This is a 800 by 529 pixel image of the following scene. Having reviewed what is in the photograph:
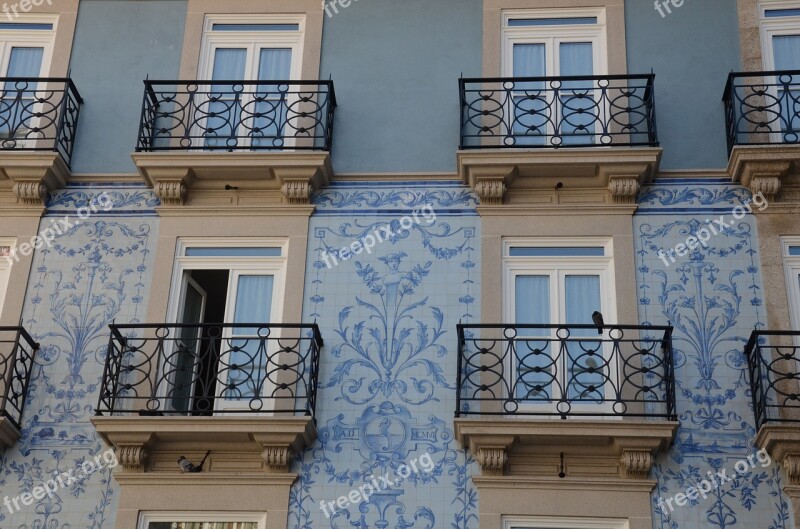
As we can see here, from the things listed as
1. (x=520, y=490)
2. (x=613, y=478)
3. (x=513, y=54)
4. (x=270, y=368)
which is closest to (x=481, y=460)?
(x=520, y=490)

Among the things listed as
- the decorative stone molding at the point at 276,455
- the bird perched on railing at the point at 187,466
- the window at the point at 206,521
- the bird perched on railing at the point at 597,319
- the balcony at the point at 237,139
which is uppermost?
the balcony at the point at 237,139

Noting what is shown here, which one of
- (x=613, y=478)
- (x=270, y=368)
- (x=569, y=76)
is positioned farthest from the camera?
(x=569, y=76)

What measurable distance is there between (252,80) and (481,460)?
515 centimetres

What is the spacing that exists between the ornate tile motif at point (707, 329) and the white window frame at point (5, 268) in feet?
22.1

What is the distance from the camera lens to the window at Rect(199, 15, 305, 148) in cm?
1537

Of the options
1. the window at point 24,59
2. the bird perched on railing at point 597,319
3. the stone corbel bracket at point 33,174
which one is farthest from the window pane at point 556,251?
the window at point 24,59

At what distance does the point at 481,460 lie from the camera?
Answer: 13039 mm

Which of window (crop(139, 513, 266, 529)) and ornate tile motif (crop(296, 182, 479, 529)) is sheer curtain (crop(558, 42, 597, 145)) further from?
window (crop(139, 513, 266, 529))

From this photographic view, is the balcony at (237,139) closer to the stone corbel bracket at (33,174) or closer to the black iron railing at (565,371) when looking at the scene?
the stone corbel bracket at (33,174)

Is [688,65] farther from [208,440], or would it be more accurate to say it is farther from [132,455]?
[132,455]

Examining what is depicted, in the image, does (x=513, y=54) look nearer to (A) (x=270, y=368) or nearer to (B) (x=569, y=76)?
(B) (x=569, y=76)

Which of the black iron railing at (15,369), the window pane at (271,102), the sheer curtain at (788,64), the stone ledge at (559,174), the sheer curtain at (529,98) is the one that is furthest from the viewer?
the window pane at (271,102)

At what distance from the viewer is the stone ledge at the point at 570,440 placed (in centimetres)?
1282

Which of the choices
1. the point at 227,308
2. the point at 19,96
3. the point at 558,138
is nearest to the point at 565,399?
the point at 558,138
